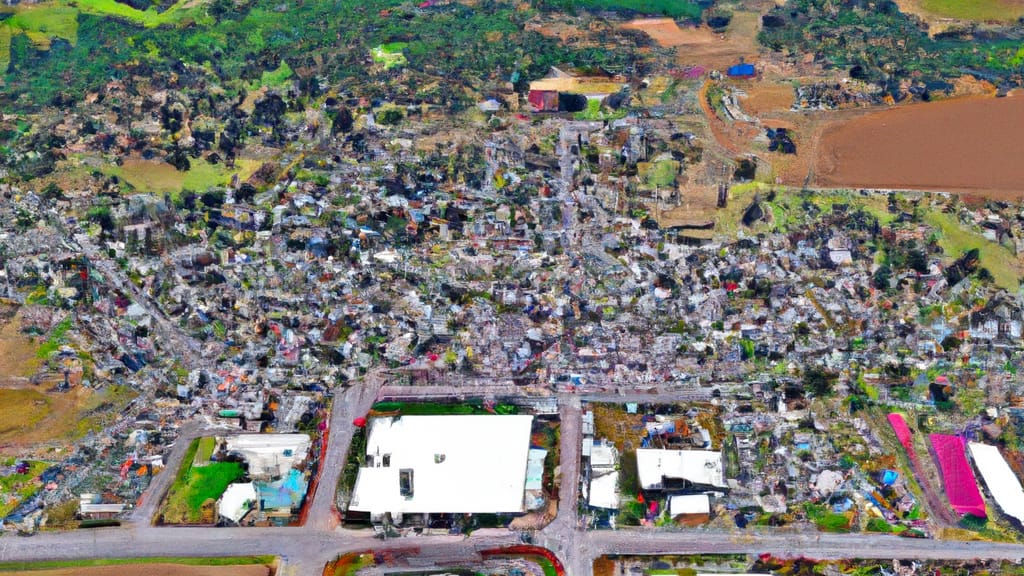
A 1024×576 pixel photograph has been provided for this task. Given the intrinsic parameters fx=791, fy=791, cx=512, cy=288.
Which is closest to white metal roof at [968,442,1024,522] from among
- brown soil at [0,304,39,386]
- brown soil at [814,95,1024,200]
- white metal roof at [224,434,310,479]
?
brown soil at [814,95,1024,200]

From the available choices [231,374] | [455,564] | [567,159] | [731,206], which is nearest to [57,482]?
[231,374]

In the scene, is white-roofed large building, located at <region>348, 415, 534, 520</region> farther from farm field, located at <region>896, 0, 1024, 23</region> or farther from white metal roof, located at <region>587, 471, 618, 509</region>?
farm field, located at <region>896, 0, 1024, 23</region>

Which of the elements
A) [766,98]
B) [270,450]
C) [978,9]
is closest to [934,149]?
[766,98]

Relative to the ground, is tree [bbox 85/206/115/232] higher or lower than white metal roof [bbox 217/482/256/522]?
higher

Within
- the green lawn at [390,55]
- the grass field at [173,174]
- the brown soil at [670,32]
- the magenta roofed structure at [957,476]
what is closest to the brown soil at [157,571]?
the grass field at [173,174]

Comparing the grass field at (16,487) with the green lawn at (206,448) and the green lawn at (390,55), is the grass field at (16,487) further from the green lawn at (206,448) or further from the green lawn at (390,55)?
the green lawn at (390,55)
